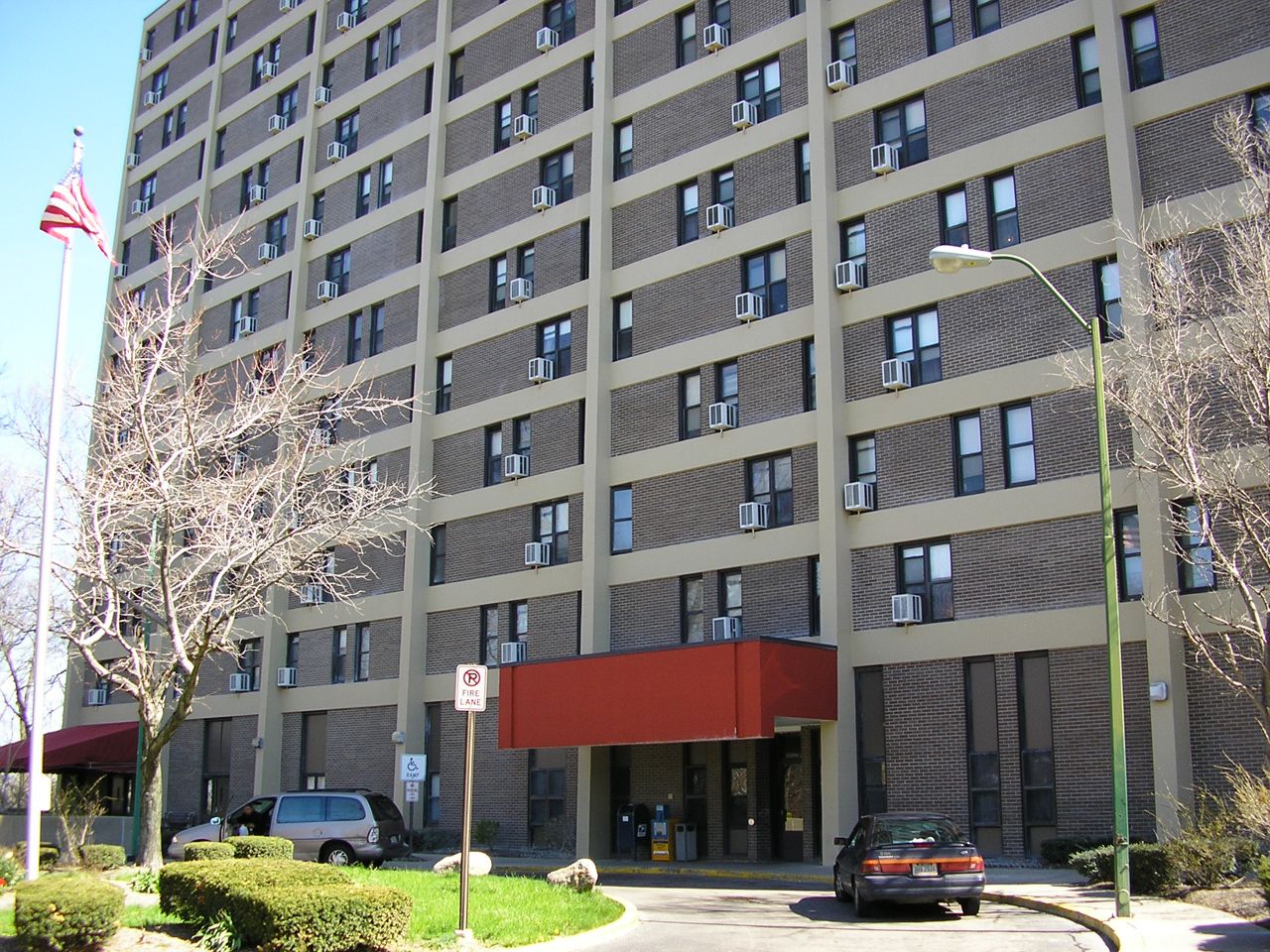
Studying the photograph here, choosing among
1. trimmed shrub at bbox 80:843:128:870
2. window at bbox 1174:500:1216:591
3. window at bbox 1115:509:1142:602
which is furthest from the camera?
window at bbox 1115:509:1142:602

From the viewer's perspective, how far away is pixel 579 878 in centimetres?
1983

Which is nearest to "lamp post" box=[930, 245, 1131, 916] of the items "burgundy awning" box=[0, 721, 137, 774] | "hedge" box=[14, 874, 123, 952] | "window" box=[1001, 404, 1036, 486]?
"window" box=[1001, 404, 1036, 486]

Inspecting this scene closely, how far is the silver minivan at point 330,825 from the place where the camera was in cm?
2716

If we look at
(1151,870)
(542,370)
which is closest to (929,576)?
Answer: (1151,870)

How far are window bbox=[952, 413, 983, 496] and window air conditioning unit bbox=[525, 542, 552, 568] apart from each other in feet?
39.6

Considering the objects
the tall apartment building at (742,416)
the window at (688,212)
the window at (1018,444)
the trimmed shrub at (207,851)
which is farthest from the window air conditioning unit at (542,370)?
the trimmed shrub at (207,851)

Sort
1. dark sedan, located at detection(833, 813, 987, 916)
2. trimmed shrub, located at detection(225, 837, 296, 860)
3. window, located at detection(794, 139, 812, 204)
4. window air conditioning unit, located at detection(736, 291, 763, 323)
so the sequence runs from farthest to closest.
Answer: window, located at detection(794, 139, 812, 204) < window air conditioning unit, located at detection(736, 291, 763, 323) < trimmed shrub, located at detection(225, 837, 296, 860) < dark sedan, located at detection(833, 813, 987, 916)

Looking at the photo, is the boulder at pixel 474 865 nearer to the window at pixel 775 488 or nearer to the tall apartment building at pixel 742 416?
the tall apartment building at pixel 742 416

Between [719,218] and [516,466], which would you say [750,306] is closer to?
[719,218]

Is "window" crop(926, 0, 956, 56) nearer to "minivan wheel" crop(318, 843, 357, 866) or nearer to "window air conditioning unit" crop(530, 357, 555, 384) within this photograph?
"window air conditioning unit" crop(530, 357, 555, 384)

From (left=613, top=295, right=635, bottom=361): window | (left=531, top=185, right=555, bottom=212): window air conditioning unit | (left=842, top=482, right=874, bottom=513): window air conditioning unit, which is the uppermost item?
(left=531, top=185, right=555, bottom=212): window air conditioning unit

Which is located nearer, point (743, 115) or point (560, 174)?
point (743, 115)

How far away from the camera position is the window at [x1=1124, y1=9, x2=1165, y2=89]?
26859mm

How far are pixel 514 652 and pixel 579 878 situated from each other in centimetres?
1618
